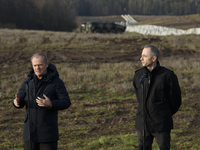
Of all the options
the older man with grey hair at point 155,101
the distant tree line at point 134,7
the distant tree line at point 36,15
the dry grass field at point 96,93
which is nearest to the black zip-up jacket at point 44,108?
the older man with grey hair at point 155,101

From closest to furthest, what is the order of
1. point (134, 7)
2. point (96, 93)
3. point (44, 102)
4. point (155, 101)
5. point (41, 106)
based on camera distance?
point (44, 102), point (41, 106), point (155, 101), point (96, 93), point (134, 7)

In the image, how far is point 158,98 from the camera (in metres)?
3.55

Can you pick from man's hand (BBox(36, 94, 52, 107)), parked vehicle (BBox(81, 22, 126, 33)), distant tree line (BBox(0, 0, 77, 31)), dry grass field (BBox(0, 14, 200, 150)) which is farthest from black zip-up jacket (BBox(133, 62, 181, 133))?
distant tree line (BBox(0, 0, 77, 31))

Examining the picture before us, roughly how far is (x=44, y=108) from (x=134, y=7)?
453 feet

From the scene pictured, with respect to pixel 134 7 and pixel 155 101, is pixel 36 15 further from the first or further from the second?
pixel 134 7

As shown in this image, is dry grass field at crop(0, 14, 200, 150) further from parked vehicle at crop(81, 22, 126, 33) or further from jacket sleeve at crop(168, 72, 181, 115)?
parked vehicle at crop(81, 22, 126, 33)

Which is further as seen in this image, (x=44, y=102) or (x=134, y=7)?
(x=134, y=7)

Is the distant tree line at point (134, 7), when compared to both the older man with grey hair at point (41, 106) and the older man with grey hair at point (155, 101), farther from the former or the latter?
the older man with grey hair at point (41, 106)

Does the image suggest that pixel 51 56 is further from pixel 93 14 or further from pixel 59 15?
pixel 93 14

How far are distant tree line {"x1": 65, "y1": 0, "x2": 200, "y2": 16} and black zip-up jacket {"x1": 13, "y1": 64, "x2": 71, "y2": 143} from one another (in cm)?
11857

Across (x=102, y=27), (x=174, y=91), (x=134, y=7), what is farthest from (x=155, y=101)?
(x=134, y=7)

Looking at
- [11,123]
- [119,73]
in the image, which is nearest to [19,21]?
[119,73]

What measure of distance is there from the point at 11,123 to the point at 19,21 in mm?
48057

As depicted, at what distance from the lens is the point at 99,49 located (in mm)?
22266
